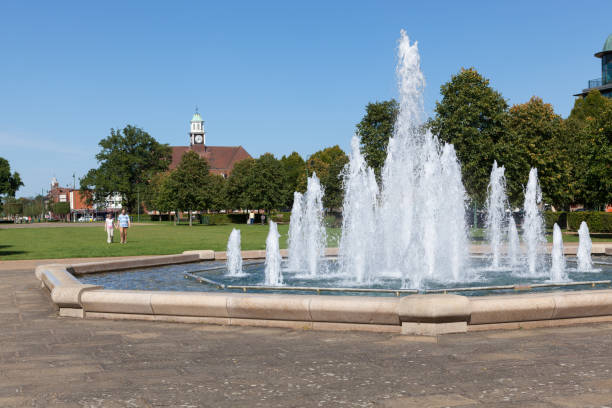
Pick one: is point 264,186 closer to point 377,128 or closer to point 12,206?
point 377,128

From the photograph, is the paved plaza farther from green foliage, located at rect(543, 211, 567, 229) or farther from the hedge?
green foliage, located at rect(543, 211, 567, 229)

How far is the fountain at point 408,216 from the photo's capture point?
16.2 metres

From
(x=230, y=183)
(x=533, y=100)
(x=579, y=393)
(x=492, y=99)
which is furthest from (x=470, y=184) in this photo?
(x=230, y=183)

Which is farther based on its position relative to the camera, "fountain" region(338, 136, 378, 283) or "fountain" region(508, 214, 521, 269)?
"fountain" region(508, 214, 521, 269)

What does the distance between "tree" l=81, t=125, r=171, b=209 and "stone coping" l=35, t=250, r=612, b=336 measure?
332 feet

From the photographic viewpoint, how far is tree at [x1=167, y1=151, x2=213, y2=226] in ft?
249

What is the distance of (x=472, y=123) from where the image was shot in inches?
1414

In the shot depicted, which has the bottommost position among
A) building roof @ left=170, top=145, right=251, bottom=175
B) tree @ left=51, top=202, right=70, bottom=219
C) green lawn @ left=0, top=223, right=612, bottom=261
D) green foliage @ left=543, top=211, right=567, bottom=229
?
green lawn @ left=0, top=223, right=612, bottom=261

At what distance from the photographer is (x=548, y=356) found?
6875mm

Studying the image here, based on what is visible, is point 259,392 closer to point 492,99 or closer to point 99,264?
point 99,264

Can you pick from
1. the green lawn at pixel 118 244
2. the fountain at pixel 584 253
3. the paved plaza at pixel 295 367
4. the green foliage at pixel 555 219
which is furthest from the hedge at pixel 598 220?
the paved plaza at pixel 295 367

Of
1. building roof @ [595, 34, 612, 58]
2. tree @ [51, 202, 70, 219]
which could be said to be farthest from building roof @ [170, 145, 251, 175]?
building roof @ [595, 34, 612, 58]

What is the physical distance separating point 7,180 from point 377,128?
75635mm

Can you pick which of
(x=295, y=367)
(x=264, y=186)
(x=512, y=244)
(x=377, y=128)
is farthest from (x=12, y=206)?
(x=295, y=367)
